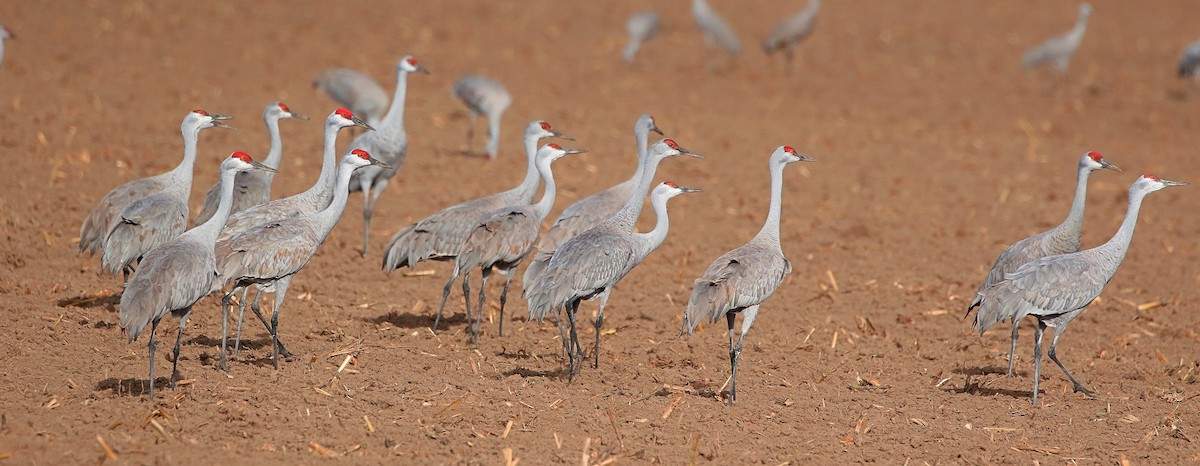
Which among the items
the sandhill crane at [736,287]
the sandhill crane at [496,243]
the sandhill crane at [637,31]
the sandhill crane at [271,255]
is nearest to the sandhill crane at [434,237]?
the sandhill crane at [496,243]

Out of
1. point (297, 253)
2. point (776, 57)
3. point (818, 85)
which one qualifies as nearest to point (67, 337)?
point (297, 253)

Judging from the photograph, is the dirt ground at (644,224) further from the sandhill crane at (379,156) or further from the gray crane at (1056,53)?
the gray crane at (1056,53)

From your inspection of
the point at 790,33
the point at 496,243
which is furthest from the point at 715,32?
the point at 496,243

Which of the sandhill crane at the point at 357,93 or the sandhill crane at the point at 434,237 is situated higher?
the sandhill crane at the point at 357,93

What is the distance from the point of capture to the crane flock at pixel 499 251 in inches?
271

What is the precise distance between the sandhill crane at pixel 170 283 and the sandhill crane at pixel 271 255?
202mm

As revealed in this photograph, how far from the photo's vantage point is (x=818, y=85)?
17953 mm

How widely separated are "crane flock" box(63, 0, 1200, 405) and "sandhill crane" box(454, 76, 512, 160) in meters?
4.09

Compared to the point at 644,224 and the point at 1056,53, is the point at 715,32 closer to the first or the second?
the point at 1056,53

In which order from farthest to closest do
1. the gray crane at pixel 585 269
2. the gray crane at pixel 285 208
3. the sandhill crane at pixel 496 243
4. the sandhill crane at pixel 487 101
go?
the sandhill crane at pixel 487 101 → the sandhill crane at pixel 496 243 → the gray crane at pixel 285 208 → the gray crane at pixel 585 269

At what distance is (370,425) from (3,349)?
2.34m

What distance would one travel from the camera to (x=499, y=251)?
809cm

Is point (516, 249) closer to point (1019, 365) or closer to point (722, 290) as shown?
point (722, 290)

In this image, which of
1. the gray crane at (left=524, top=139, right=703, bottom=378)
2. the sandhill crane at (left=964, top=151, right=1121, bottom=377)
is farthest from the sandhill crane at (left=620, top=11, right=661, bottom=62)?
the gray crane at (left=524, top=139, right=703, bottom=378)
